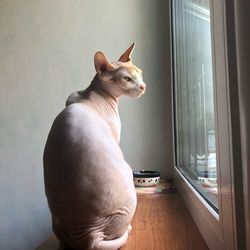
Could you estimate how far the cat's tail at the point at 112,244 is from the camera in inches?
21.7

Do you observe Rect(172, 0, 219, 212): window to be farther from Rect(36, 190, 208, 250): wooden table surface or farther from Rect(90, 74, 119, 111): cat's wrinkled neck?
Rect(90, 74, 119, 111): cat's wrinkled neck

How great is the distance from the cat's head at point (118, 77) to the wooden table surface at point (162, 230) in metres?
0.35

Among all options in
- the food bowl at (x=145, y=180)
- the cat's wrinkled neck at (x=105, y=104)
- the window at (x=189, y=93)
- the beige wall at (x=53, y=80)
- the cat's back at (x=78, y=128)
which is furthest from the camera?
the beige wall at (x=53, y=80)

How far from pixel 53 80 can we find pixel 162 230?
109 centimetres

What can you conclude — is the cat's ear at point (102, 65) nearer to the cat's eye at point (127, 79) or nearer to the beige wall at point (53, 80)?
the cat's eye at point (127, 79)

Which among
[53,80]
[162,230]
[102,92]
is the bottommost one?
[162,230]

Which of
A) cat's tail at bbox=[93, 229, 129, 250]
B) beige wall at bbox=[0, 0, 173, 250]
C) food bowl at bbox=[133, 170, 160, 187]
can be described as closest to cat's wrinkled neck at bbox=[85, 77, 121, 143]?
cat's tail at bbox=[93, 229, 129, 250]

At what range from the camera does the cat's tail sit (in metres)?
0.55

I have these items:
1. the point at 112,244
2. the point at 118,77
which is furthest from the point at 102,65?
the point at 112,244

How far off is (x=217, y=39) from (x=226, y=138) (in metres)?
0.14

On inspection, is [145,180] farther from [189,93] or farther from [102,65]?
[102,65]

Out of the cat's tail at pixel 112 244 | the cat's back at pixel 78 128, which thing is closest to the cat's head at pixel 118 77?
the cat's back at pixel 78 128

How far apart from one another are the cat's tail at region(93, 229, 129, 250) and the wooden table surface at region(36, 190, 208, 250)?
0.02 m

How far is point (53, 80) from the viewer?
5.22ft
